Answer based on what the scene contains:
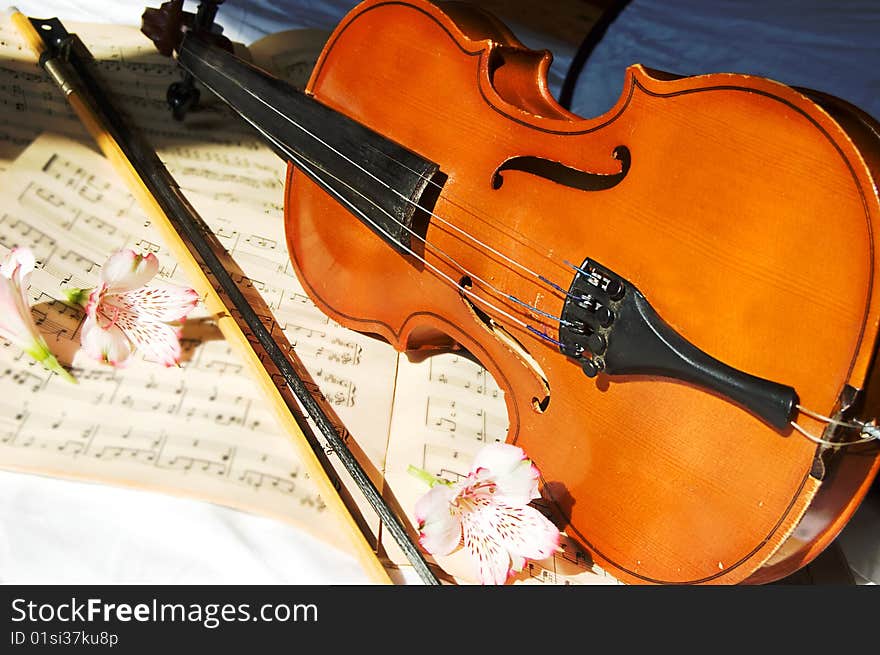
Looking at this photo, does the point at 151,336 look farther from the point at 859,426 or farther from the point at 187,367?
the point at 859,426

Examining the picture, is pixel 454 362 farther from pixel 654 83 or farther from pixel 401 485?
pixel 654 83

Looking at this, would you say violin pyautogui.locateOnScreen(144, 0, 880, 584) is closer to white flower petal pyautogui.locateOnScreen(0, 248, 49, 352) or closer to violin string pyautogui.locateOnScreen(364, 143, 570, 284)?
violin string pyautogui.locateOnScreen(364, 143, 570, 284)

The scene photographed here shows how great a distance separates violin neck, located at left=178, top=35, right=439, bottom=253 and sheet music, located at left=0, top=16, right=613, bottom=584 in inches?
8.6


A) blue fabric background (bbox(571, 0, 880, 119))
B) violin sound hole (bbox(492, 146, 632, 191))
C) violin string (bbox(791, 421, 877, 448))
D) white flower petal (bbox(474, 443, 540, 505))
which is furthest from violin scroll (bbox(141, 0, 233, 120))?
violin string (bbox(791, 421, 877, 448))

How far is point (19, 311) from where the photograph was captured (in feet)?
3.30

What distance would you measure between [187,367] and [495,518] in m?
0.47

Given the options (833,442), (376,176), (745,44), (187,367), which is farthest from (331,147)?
(745,44)

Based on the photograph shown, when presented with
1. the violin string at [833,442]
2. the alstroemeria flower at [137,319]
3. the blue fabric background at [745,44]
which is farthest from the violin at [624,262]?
the blue fabric background at [745,44]

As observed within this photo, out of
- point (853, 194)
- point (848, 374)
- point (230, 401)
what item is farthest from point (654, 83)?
point (230, 401)

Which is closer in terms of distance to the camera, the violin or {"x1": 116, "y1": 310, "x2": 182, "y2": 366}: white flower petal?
the violin

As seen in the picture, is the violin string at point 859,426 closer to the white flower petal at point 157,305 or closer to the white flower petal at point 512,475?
the white flower petal at point 512,475

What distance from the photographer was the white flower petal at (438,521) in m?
0.89

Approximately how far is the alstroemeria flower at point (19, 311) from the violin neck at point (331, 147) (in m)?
0.35

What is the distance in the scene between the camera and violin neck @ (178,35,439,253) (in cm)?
102
